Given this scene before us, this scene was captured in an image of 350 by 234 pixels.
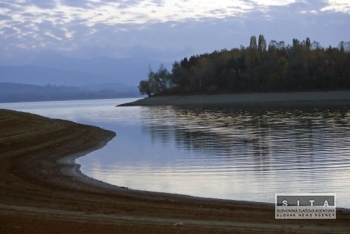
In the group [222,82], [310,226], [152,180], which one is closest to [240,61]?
[222,82]

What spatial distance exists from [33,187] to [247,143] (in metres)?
17.1

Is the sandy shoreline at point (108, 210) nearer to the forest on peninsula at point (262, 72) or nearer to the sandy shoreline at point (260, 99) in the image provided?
the sandy shoreline at point (260, 99)

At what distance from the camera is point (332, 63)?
127125mm

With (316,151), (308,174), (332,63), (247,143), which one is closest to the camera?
(308,174)

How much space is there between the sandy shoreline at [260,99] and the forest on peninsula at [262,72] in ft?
7.49

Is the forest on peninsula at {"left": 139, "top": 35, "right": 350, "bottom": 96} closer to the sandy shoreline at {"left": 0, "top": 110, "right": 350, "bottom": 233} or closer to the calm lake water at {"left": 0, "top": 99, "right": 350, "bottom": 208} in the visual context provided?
the calm lake water at {"left": 0, "top": 99, "right": 350, "bottom": 208}

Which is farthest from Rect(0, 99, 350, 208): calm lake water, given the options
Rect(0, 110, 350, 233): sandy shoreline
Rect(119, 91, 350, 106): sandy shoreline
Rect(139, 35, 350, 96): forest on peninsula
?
Rect(139, 35, 350, 96): forest on peninsula

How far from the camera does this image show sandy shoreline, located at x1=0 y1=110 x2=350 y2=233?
10805 mm

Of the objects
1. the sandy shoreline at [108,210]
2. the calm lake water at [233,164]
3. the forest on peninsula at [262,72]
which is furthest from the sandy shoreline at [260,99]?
the sandy shoreline at [108,210]

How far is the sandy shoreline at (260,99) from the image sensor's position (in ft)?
368

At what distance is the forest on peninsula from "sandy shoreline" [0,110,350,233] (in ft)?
340

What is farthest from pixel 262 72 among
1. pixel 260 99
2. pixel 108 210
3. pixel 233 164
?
pixel 108 210

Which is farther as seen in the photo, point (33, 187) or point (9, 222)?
point (33, 187)

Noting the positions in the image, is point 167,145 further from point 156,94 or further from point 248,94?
point 156,94
